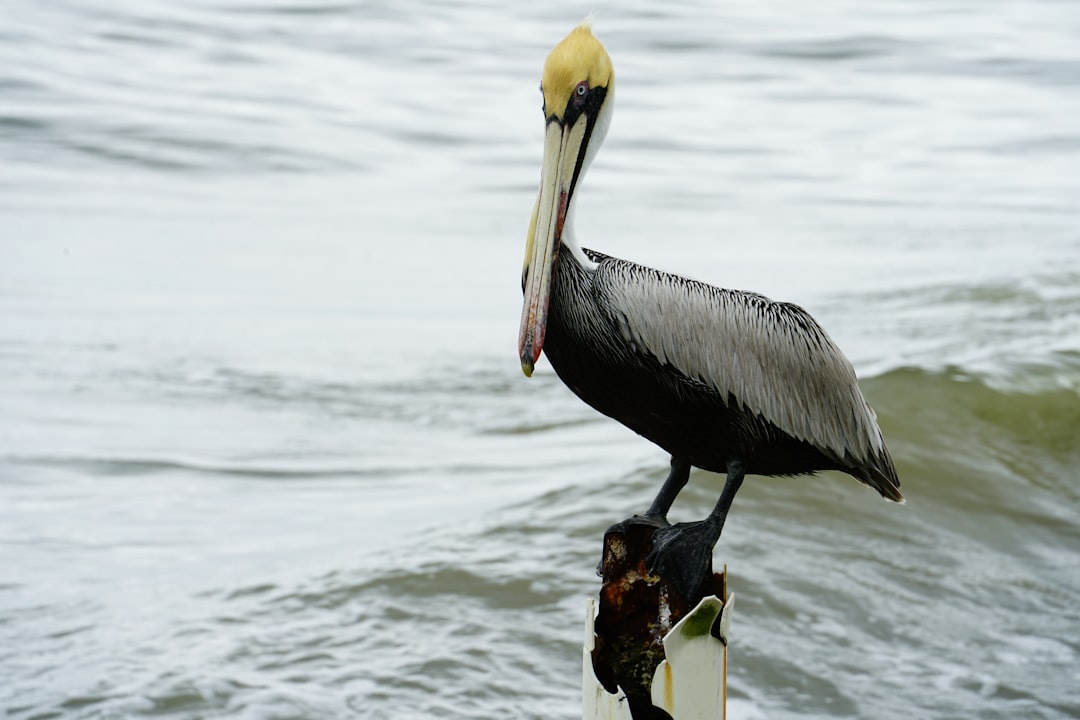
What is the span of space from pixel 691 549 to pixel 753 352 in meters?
0.32

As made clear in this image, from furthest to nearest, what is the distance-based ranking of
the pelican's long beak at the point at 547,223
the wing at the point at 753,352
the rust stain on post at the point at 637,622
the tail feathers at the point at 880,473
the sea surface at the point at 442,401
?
1. the sea surface at the point at 442,401
2. the tail feathers at the point at 880,473
3. the rust stain on post at the point at 637,622
4. the wing at the point at 753,352
5. the pelican's long beak at the point at 547,223

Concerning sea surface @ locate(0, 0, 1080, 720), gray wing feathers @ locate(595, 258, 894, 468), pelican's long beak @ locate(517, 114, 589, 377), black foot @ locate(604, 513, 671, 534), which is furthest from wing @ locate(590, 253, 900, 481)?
sea surface @ locate(0, 0, 1080, 720)

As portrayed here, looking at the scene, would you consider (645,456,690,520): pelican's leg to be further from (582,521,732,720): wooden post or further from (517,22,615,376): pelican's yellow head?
(517,22,615,376): pelican's yellow head

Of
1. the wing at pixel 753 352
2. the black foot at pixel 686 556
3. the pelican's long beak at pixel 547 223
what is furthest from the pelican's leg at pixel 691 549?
the pelican's long beak at pixel 547 223

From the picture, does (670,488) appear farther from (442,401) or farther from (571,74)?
(442,401)

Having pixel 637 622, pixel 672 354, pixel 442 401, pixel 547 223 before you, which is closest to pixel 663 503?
pixel 637 622

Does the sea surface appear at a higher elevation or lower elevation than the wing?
lower

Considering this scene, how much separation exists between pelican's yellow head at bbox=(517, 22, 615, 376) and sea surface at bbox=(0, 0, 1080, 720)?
225cm

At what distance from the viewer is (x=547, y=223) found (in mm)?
1936

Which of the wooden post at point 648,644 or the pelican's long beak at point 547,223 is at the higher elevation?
the pelican's long beak at point 547,223

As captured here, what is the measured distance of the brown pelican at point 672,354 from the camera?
195 cm

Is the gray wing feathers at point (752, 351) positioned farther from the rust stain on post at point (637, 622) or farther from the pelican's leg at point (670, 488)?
the rust stain on post at point (637, 622)

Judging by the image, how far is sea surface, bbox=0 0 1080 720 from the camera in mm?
4172

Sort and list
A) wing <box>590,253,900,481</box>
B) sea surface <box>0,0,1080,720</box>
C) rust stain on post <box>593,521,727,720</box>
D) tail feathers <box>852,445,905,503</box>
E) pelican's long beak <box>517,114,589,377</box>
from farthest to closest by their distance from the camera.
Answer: sea surface <box>0,0,1080,720</box>, tail feathers <box>852,445,905,503</box>, rust stain on post <box>593,521,727,720</box>, wing <box>590,253,900,481</box>, pelican's long beak <box>517,114,589,377</box>
